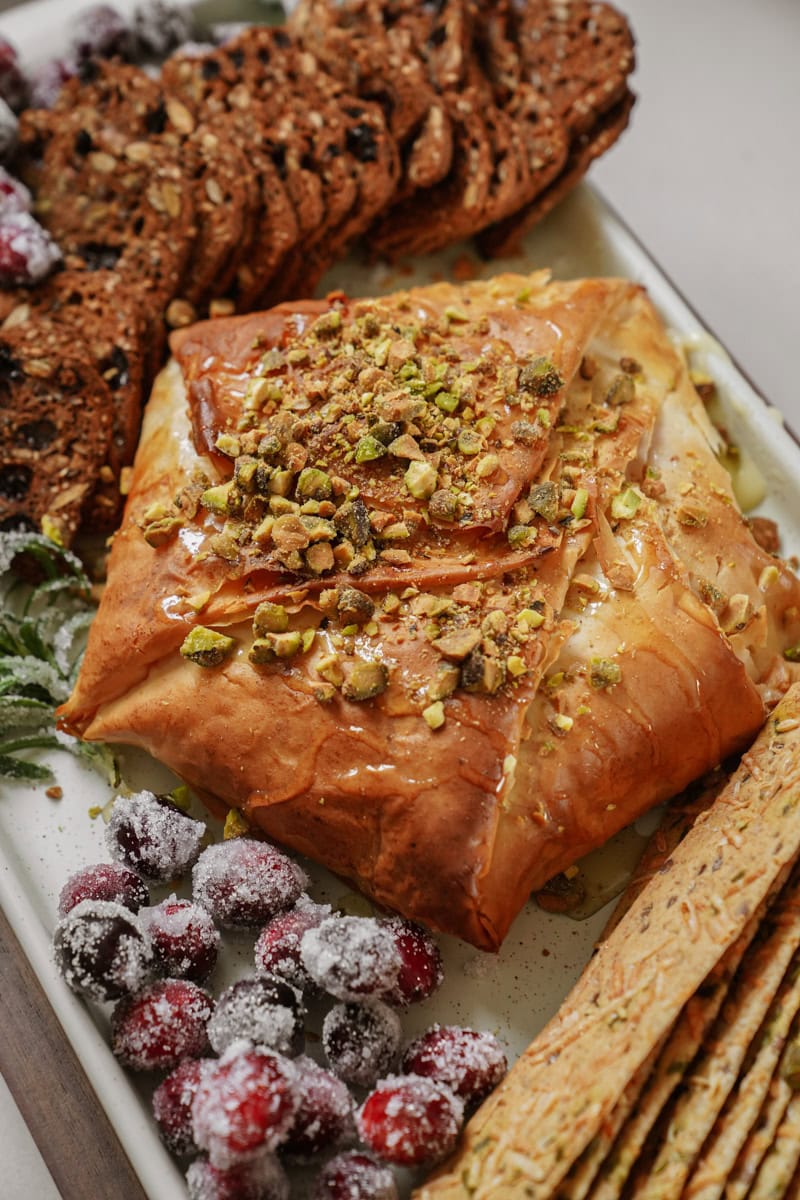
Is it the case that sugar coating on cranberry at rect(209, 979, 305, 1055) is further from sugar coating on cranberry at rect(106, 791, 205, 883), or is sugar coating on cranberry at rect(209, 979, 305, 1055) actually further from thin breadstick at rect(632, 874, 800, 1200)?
thin breadstick at rect(632, 874, 800, 1200)

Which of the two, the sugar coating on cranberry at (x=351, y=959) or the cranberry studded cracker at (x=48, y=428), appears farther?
the cranberry studded cracker at (x=48, y=428)

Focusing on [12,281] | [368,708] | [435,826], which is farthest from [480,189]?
[435,826]

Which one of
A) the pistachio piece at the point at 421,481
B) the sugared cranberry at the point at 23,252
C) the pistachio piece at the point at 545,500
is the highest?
the sugared cranberry at the point at 23,252

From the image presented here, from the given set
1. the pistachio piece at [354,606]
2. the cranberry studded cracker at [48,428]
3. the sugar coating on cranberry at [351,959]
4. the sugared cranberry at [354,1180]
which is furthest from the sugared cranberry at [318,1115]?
the cranberry studded cracker at [48,428]

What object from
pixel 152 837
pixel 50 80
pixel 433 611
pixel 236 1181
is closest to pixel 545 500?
pixel 433 611

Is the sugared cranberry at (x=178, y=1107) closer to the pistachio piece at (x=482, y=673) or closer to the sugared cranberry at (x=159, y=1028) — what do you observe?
the sugared cranberry at (x=159, y=1028)

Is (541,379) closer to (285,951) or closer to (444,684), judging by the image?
(444,684)

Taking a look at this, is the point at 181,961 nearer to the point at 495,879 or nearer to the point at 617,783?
the point at 495,879
